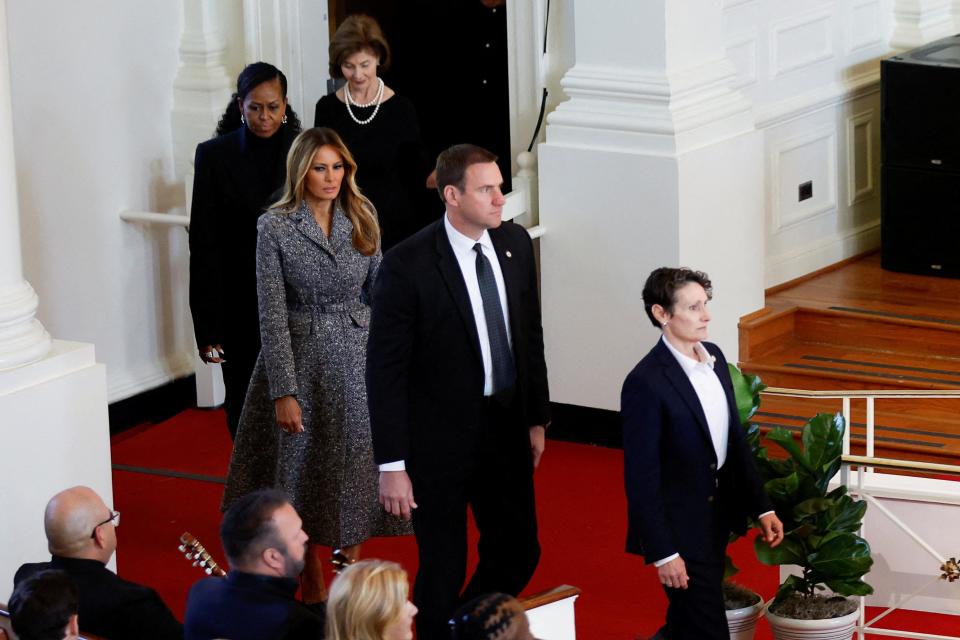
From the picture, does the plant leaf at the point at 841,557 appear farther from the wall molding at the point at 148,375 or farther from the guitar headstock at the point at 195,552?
the wall molding at the point at 148,375

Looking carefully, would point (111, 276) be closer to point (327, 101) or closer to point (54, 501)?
point (327, 101)

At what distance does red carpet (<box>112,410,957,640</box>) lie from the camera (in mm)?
5801

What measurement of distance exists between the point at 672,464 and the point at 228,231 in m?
2.20

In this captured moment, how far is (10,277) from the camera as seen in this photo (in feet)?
17.7

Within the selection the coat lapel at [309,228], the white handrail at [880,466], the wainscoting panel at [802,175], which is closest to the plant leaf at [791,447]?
the white handrail at [880,466]

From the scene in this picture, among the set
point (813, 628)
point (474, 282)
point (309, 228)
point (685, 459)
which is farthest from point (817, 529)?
point (309, 228)

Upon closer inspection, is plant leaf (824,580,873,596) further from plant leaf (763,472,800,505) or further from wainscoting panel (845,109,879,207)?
wainscoting panel (845,109,879,207)

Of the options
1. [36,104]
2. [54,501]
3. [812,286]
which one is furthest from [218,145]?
[812,286]

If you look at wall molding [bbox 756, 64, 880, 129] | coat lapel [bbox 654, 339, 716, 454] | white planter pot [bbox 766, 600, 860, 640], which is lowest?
white planter pot [bbox 766, 600, 860, 640]

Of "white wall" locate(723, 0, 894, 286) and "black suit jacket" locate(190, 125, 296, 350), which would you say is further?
"white wall" locate(723, 0, 894, 286)

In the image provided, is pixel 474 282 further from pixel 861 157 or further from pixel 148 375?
pixel 861 157

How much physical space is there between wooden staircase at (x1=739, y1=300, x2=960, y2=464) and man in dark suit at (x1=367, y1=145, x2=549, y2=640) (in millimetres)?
2432

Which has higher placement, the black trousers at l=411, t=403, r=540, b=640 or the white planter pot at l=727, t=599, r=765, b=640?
the black trousers at l=411, t=403, r=540, b=640

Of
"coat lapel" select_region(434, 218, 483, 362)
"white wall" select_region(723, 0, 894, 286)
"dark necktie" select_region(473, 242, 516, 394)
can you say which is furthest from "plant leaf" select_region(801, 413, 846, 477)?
"white wall" select_region(723, 0, 894, 286)
